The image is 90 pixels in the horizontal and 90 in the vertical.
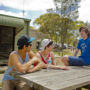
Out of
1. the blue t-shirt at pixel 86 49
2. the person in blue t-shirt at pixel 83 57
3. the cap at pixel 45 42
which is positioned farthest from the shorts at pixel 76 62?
the cap at pixel 45 42

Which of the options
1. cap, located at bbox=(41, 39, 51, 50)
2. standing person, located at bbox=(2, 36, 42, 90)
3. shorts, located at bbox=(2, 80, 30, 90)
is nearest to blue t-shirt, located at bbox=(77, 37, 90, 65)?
cap, located at bbox=(41, 39, 51, 50)

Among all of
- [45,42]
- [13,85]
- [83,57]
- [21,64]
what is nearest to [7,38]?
[83,57]

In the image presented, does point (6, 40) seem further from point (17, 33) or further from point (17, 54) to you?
point (17, 54)

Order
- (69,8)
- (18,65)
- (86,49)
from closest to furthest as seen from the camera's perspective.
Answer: (18,65), (86,49), (69,8)

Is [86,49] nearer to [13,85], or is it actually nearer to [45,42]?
[45,42]

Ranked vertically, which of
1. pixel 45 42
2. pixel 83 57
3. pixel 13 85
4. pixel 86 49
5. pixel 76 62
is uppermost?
pixel 45 42

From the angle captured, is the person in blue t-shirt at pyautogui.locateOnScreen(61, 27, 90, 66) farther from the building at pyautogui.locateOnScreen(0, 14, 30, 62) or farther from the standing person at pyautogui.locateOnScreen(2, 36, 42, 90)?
the building at pyautogui.locateOnScreen(0, 14, 30, 62)

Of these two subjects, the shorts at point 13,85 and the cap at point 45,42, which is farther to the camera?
the cap at point 45,42

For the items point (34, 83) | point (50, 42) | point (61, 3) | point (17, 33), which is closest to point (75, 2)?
point (61, 3)

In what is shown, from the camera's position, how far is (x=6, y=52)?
27.8ft

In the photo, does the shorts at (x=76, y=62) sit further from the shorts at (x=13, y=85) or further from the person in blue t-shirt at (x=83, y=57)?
the shorts at (x=13, y=85)

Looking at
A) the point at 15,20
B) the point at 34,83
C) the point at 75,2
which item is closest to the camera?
the point at 34,83

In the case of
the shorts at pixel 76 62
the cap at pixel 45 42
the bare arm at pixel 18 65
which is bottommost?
the shorts at pixel 76 62

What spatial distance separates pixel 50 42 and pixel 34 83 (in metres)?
1.31
